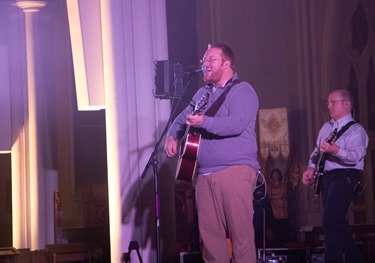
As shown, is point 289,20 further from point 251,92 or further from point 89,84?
point 251,92

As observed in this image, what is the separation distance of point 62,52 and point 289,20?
6249 millimetres

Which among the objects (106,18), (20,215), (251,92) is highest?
(106,18)

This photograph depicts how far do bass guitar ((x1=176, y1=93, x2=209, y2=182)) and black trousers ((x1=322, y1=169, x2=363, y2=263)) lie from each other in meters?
1.92

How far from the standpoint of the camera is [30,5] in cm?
1591

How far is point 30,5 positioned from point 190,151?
9.97m

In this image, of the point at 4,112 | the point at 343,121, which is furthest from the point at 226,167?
the point at 4,112

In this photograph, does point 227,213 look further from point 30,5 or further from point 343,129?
point 30,5

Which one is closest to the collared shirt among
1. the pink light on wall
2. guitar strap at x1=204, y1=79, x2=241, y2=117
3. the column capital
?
guitar strap at x1=204, y1=79, x2=241, y2=117

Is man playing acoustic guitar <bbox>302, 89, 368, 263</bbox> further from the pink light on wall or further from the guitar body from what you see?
the pink light on wall

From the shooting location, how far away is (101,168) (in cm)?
1934

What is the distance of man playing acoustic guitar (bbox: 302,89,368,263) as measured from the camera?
8047 mm

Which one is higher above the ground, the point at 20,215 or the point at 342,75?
the point at 342,75

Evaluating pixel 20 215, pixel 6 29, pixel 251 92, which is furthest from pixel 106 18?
pixel 6 29

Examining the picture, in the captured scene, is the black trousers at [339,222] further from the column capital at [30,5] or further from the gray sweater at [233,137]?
the column capital at [30,5]
